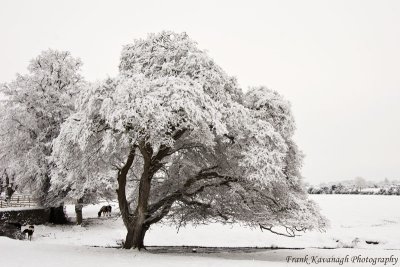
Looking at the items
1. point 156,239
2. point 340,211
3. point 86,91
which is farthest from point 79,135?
point 340,211

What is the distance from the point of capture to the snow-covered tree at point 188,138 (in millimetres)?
16234

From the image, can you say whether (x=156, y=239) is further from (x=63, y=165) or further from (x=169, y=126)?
(x=169, y=126)

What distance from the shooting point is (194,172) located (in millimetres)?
21766

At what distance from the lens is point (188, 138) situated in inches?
794

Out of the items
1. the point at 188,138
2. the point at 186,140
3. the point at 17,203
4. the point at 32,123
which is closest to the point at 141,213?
the point at 186,140

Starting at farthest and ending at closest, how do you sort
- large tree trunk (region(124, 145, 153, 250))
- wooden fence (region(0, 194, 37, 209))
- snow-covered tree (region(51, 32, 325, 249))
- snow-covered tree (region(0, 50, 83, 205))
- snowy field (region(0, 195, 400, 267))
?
1. wooden fence (region(0, 194, 37, 209))
2. snow-covered tree (region(0, 50, 83, 205))
3. large tree trunk (region(124, 145, 153, 250))
4. snow-covered tree (region(51, 32, 325, 249))
5. snowy field (region(0, 195, 400, 267))

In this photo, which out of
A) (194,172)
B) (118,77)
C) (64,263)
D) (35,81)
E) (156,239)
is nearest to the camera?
(64,263)

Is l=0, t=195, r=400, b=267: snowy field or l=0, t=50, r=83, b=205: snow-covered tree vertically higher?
l=0, t=50, r=83, b=205: snow-covered tree

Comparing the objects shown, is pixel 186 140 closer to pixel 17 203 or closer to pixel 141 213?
pixel 141 213

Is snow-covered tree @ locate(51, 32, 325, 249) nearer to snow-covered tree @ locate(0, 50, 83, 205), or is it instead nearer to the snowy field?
the snowy field

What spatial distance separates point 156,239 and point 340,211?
29337mm

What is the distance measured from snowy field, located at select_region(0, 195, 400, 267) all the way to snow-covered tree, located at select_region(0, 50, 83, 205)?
14.2 feet

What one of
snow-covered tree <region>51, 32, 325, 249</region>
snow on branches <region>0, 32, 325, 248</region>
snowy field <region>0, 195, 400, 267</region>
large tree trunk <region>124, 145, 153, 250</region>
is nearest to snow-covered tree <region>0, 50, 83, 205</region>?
snowy field <region>0, 195, 400, 267</region>

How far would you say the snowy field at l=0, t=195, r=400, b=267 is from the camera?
1589 cm
